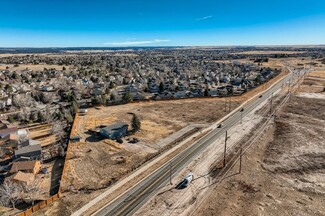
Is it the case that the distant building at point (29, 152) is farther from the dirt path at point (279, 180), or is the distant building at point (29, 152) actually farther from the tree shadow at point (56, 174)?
the dirt path at point (279, 180)

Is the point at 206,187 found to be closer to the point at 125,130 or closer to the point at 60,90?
the point at 125,130

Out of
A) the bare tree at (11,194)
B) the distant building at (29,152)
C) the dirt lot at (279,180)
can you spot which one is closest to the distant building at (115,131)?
the distant building at (29,152)

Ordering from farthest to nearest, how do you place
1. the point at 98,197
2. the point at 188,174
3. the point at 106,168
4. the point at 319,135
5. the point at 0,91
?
the point at 0,91
the point at 319,135
the point at 106,168
the point at 188,174
the point at 98,197

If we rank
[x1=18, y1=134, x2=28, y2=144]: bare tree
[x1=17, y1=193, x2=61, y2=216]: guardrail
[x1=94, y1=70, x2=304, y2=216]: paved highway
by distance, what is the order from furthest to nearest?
[x1=18, y1=134, x2=28, y2=144]: bare tree, [x1=94, y1=70, x2=304, y2=216]: paved highway, [x1=17, y1=193, x2=61, y2=216]: guardrail

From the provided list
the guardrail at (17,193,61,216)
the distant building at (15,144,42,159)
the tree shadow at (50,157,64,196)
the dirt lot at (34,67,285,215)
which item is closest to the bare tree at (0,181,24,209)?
the guardrail at (17,193,61,216)

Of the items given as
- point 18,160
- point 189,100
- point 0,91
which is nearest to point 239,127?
point 189,100

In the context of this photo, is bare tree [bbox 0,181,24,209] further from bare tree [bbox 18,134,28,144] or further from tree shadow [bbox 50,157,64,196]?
bare tree [bbox 18,134,28,144]
